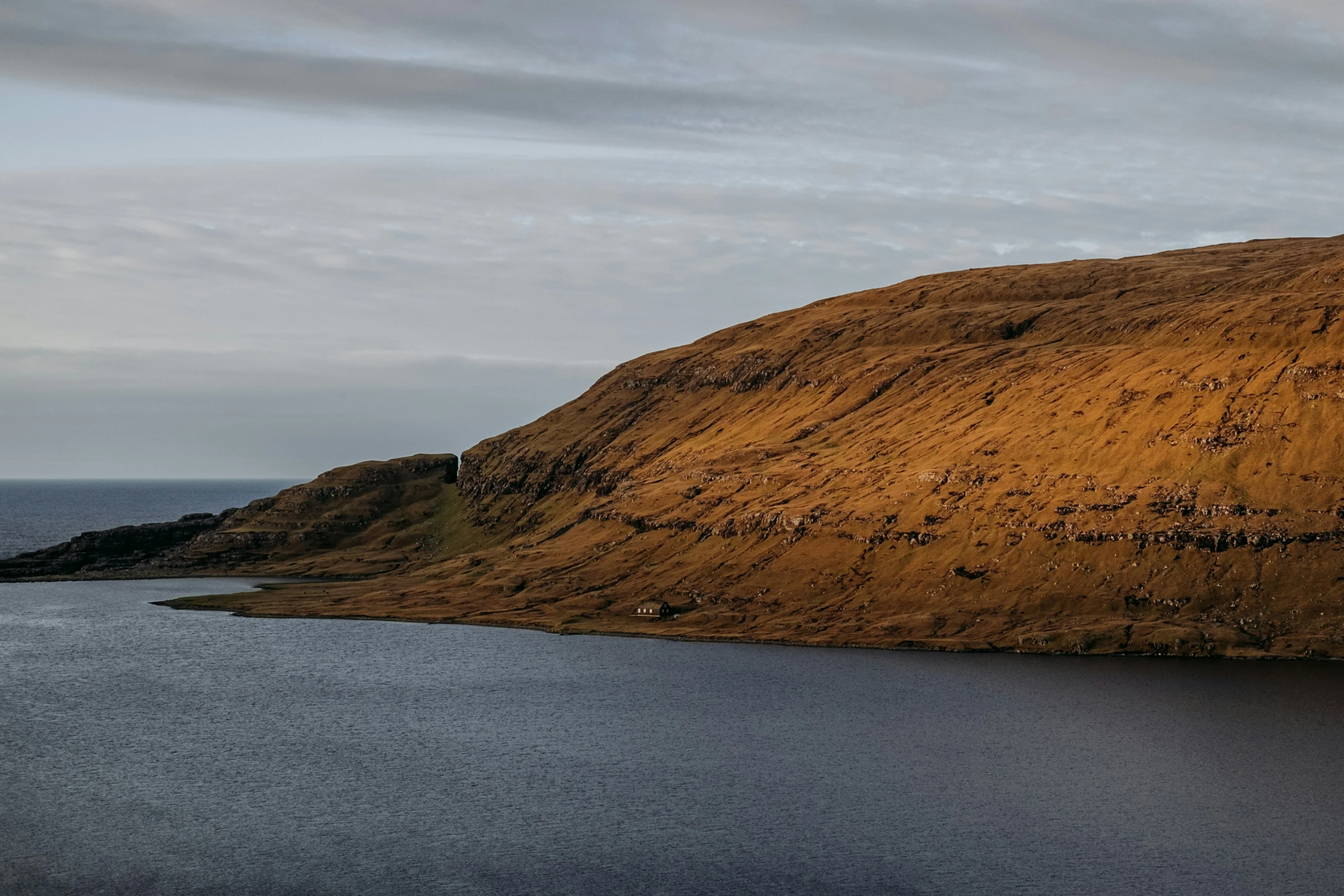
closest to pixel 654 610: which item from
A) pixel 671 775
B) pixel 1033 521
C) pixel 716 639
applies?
pixel 716 639

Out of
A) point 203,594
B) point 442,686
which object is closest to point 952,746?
point 442,686

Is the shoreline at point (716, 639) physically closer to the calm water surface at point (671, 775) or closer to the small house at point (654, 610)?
the small house at point (654, 610)

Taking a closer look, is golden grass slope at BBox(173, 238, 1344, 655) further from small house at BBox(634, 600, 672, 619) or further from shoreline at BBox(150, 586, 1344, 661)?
small house at BBox(634, 600, 672, 619)

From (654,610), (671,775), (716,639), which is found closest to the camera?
(671,775)

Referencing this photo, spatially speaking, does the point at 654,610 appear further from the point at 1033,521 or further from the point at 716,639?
the point at 1033,521

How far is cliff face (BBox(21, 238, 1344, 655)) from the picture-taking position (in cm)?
12562

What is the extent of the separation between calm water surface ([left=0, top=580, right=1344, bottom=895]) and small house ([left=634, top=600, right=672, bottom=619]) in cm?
2478

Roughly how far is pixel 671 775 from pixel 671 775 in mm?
38

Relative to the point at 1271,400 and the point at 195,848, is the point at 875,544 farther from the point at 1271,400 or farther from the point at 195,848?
the point at 195,848

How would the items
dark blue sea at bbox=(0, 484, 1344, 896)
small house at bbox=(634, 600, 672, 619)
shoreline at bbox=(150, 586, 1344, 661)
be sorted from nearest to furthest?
dark blue sea at bbox=(0, 484, 1344, 896) → shoreline at bbox=(150, 586, 1344, 661) → small house at bbox=(634, 600, 672, 619)

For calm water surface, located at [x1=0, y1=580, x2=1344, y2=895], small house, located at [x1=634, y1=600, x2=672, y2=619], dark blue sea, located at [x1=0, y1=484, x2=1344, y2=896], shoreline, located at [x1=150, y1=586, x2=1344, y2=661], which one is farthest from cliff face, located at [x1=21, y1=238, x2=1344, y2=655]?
calm water surface, located at [x1=0, y1=580, x2=1344, y2=895]

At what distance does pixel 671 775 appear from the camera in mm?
78500

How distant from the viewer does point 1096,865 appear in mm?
61219

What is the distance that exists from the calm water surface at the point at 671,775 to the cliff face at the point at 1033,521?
1185 centimetres
